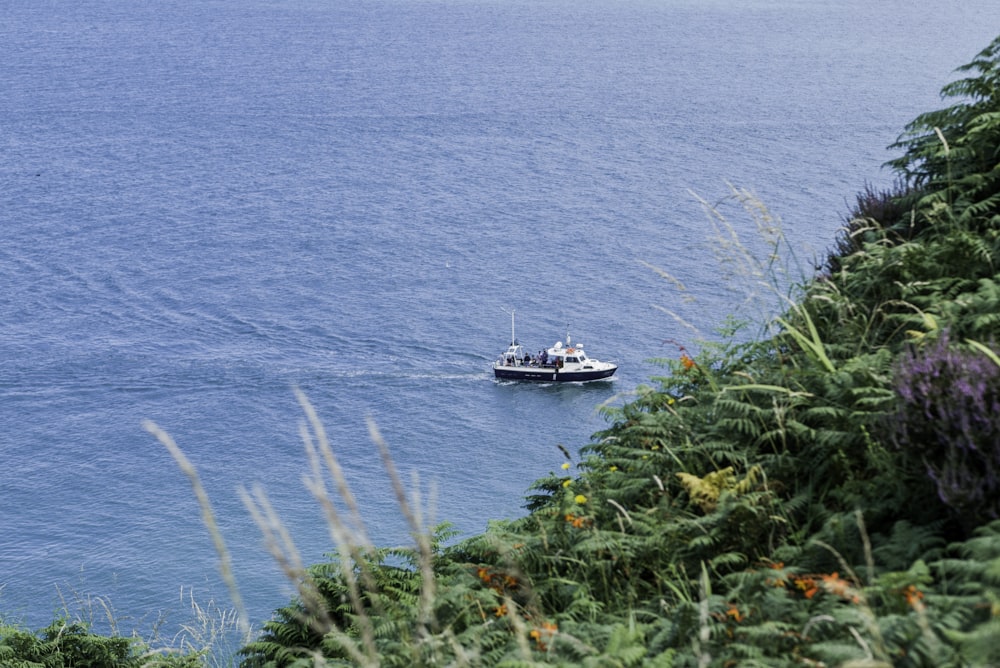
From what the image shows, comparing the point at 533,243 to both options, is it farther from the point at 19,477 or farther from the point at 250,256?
the point at 19,477

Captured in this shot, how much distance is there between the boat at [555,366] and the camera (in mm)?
61562

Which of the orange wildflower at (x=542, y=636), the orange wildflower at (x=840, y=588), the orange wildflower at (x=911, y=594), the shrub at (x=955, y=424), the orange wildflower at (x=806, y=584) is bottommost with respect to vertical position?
the orange wildflower at (x=542, y=636)

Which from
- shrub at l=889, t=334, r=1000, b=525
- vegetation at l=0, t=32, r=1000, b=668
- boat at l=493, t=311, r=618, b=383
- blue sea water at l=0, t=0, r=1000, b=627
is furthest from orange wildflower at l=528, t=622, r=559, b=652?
boat at l=493, t=311, r=618, b=383

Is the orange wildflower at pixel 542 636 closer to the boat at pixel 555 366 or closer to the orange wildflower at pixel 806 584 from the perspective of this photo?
the orange wildflower at pixel 806 584

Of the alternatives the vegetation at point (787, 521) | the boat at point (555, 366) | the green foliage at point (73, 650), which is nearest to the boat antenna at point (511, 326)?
the boat at point (555, 366)

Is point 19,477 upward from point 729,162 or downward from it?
downward

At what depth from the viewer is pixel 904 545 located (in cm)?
476

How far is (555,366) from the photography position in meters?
62.4

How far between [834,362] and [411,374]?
5692 cm

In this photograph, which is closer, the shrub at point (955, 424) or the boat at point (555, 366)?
the shrub at point (955, 424)

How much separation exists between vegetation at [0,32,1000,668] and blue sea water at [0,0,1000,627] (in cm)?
1692

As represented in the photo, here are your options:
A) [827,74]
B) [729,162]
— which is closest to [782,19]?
[827,74]

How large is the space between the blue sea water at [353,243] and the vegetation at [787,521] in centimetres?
1692

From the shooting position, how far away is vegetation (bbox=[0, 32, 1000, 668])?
4109 millimetres
